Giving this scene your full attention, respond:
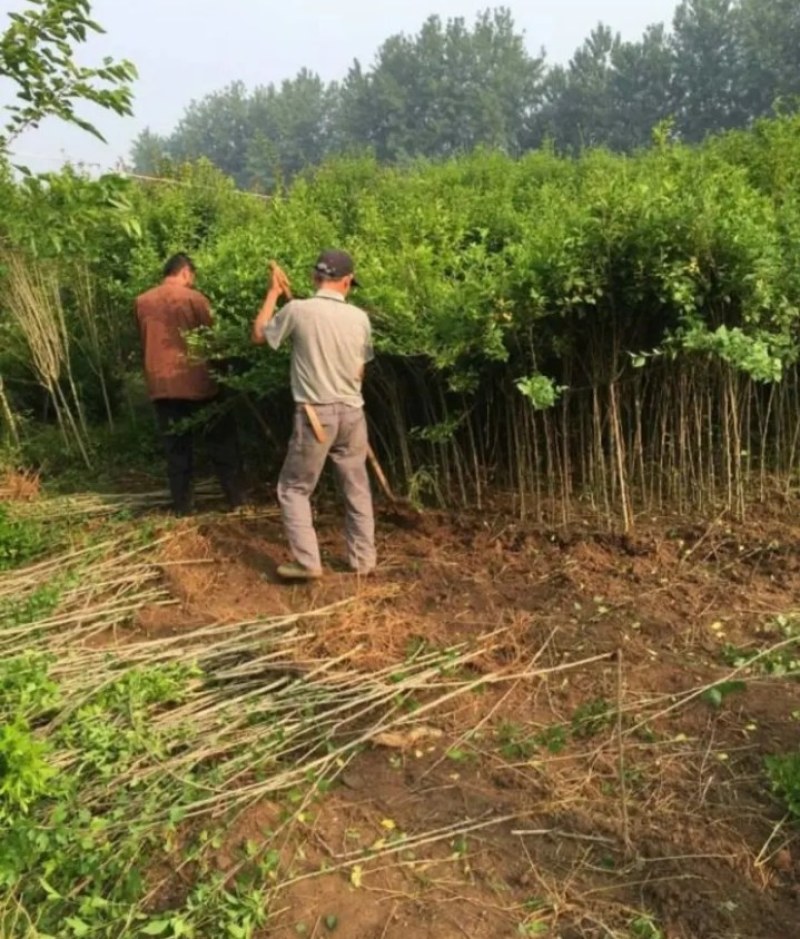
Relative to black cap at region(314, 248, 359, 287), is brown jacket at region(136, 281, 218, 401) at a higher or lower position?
lower

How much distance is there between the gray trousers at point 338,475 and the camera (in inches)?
206

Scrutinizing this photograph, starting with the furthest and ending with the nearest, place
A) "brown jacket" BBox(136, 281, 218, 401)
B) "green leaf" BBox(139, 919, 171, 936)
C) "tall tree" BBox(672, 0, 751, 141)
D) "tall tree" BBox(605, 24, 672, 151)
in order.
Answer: "tall tree" BBox(605, 24, 672, 151)
"tall tree" BBox(672, 0, 751, 141)
"brown jacket" BBox(136, 281, 218, 401)
"green leaf" BBox(139, 919, 171, 936)

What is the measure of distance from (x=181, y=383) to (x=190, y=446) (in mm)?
477

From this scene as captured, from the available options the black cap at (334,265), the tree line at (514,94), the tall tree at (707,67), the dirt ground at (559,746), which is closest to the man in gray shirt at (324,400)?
the black cap at (334,265)

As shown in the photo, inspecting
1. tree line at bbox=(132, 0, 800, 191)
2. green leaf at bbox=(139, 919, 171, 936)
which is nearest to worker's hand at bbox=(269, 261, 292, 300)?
green leaf at bbox=(139, 919, 171, 936)

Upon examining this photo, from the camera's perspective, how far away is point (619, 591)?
4.86 m

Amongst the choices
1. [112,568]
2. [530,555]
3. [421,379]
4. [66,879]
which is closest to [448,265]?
[421,379]

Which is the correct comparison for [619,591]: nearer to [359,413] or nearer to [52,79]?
[359,413]

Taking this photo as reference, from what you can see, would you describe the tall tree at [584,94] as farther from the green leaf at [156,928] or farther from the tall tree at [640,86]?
the green leaf at [156,928]

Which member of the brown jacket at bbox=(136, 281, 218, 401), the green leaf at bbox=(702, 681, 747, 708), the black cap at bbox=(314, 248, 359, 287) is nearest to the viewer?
→ the green leaf at bbox=(702, 681, 747, 708)

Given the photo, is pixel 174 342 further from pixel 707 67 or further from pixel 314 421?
pixel 707 67

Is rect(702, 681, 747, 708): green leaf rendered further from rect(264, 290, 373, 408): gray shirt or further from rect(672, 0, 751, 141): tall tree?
rect(672, 0, 751, 141): tall tree

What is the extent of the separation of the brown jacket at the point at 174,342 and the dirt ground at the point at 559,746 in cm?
141

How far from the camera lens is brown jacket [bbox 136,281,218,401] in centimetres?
652
